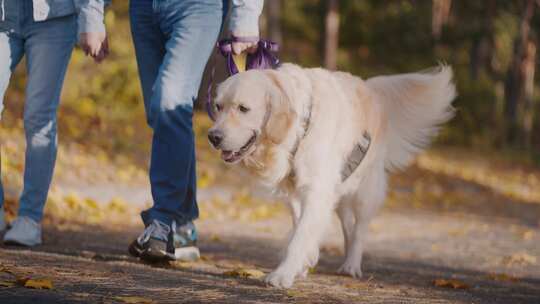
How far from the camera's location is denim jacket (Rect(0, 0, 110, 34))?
4.41 meters

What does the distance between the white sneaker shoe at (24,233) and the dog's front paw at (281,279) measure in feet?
5.49

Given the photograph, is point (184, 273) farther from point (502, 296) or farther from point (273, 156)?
point (502, 296)

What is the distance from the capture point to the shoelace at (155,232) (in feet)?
14.0

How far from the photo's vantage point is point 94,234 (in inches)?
230

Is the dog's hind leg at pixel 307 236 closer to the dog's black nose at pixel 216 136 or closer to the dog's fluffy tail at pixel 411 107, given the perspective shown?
the dog's black nose at pixel 216 136

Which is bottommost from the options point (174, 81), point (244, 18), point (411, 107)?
point (174, 81)

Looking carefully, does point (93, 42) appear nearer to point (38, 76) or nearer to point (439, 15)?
point (38, 76)

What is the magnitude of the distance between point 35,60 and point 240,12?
4.20ft

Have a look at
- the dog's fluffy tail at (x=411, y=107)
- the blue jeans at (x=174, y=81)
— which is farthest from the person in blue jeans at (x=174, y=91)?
the dog's fluffy tail at (x=411, y=107)

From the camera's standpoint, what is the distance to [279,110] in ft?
13.1

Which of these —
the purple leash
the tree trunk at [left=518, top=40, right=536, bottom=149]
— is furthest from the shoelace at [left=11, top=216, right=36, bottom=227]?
the tree trunk at [left=518, top=40, right=536, bottom=149]

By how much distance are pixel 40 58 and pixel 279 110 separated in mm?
1568

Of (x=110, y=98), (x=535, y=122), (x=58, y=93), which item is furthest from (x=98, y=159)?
(x=535, y=122)

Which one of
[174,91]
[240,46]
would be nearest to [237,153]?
[174,91]
